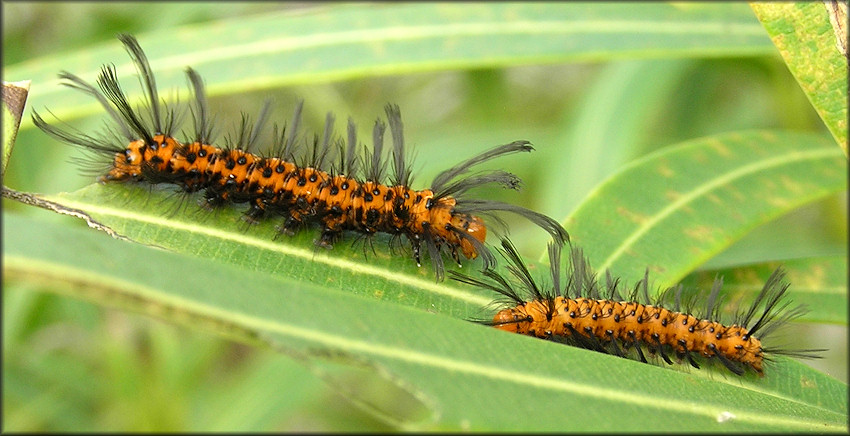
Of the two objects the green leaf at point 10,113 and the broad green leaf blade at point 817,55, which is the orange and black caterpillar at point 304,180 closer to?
the green leaf at point 10,113

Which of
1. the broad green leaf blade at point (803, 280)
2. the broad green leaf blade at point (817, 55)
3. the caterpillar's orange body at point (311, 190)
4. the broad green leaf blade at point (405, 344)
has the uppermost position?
the broad green leaf blade at point (817, 55)

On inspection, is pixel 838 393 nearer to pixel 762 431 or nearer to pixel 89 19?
pixel 762 431

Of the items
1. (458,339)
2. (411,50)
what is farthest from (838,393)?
(411,50)

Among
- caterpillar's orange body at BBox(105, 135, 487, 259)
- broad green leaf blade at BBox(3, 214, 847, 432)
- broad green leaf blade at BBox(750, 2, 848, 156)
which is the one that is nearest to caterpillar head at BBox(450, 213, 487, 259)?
caterpillar's orange body at BBox(105, 135, 487, 259)

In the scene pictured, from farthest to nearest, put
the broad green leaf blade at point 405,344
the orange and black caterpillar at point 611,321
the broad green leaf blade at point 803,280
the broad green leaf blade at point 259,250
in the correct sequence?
the broad green leaf blade at point 803,280 < the orange and black caterpillar at point 611,321 < the broad green leaf blade at point 259,250 < the broad green leaf blade at point 405,344

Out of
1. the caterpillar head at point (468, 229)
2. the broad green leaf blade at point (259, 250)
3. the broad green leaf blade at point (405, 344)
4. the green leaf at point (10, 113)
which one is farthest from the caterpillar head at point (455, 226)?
the green leaf at point (10, 113)

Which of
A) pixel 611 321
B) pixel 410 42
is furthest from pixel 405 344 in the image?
pixel 410 42
